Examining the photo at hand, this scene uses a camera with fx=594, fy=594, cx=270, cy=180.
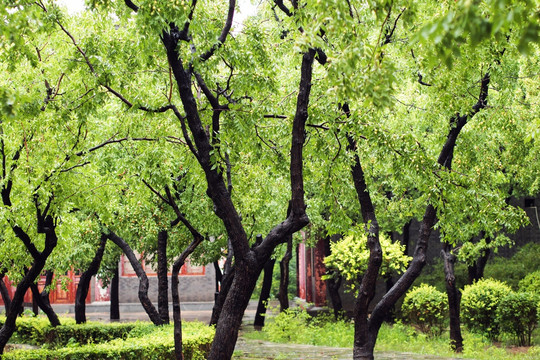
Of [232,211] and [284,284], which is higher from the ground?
[232,211]

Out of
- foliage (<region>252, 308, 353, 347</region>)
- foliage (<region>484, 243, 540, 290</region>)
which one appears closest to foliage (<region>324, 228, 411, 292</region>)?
foliage (<region>252, 308, 353, 347</region>)

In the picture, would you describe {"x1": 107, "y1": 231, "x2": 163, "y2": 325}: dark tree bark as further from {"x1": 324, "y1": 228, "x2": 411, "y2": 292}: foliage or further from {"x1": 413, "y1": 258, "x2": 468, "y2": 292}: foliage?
{"x1": 413, "y1": 258, "x2": 468, "y2": 292}: foliage

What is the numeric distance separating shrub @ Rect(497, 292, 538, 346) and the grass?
1.59 ft

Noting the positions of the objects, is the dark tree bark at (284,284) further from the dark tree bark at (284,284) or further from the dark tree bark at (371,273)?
the dark tree bark at (371,273)

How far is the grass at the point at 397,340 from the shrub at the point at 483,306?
36 cm

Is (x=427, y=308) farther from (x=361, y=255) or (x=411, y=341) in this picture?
(x=361, y=255)

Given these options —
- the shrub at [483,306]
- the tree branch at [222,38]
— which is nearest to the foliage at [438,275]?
the shrub at [483,306]

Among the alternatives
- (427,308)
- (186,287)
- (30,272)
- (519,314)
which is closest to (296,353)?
(427,308)

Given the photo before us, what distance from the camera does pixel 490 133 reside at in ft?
48.1

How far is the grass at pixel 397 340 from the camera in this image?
1461 centimetres

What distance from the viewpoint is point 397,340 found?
1689 centimetres

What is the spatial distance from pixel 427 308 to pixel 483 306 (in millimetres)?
1716

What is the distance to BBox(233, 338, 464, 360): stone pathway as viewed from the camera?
518 inches

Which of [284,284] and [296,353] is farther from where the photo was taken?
[284,284]
